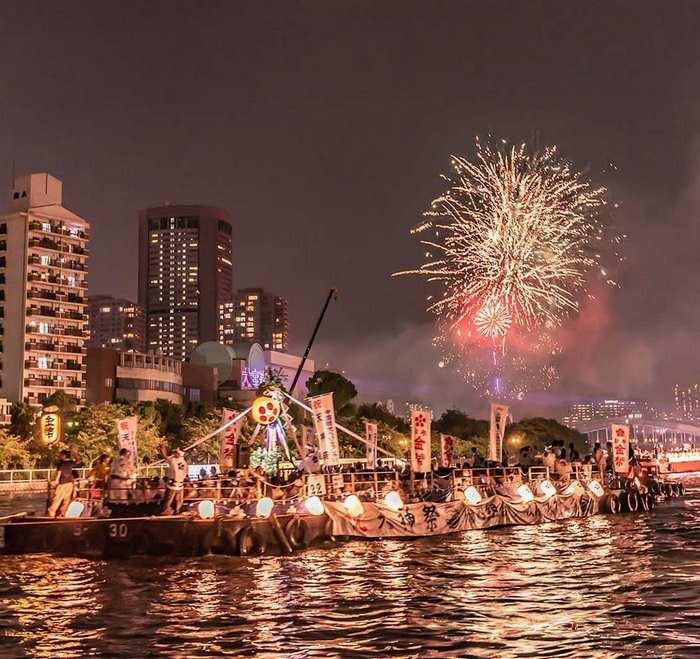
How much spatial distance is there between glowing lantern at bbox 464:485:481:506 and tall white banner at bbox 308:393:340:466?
5.42 metres

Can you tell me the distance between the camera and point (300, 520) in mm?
29688

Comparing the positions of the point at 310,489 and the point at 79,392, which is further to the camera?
the point at 79,392

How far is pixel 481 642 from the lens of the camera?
15516 mm

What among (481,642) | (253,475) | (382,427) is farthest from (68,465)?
(382,427)

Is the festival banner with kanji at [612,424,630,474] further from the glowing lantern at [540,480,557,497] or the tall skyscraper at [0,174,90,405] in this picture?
the tall skyscraper at [0,174,90,405]

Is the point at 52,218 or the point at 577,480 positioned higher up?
the point at 52,218

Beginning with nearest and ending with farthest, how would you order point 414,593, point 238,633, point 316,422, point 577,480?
point 238,633, point 414,593, point 316,422, point 577,480

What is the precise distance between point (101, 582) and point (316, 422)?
14786 mm

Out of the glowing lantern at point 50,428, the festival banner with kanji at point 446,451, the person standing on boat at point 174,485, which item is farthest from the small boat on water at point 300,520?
the glowing lantern at point 50,428

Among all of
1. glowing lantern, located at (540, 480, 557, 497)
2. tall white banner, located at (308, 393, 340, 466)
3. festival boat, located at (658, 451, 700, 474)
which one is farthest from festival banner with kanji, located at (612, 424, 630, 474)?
festival boat, located at (658, 451, 700, 474)

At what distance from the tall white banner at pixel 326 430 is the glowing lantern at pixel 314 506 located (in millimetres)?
5092

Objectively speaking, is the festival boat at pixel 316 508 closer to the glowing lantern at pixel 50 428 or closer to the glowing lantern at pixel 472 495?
the glowing lantern at pixel 472 495

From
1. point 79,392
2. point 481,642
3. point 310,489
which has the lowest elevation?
point 481,642

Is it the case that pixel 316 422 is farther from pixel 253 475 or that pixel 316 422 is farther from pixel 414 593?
pixel 414 593
